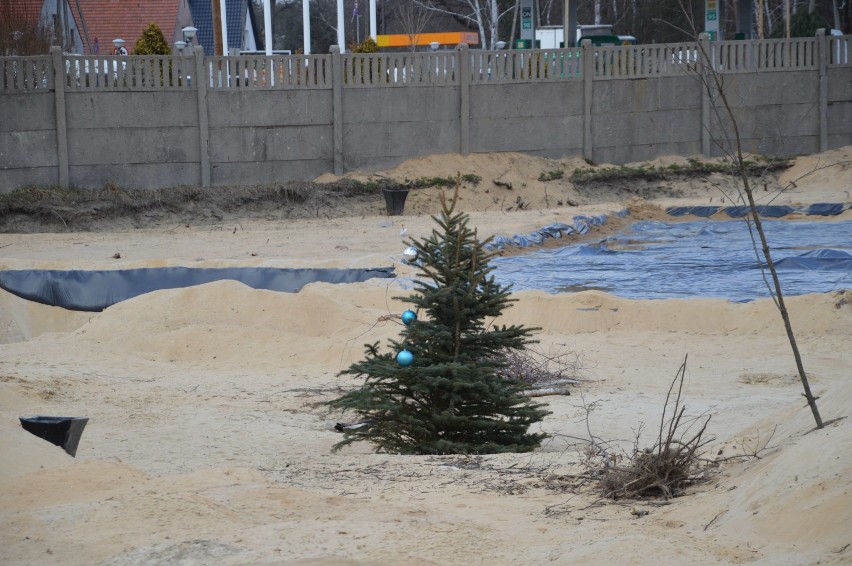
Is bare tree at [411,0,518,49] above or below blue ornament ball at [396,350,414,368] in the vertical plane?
above

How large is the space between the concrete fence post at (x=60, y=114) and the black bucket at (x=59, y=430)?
518 inches

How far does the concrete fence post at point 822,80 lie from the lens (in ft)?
71.5

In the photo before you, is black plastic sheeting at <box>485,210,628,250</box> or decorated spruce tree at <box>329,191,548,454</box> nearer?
decorated spruce tree at <box>329,191,548,454</box>

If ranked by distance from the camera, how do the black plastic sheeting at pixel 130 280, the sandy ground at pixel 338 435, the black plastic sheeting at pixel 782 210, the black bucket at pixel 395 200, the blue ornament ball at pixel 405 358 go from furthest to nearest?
the black bucket at pixel 395 200
the black plastic sheeting at pixel 782 210
the black plastic sheeting at pixel 130 280
the blue ornament ball at pixel 405 358
the sandy ground at pixel 338 435

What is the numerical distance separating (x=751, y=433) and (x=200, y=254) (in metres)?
10.5

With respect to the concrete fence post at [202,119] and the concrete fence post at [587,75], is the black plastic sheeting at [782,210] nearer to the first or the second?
the concrete fence post at [587,75]

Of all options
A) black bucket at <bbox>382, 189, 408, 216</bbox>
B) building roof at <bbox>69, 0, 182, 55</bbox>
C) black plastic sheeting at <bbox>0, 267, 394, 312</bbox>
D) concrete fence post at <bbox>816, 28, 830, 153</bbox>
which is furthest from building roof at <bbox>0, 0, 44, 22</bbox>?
concrete fence post at <bbox>816, 28, 830, 153</bbox>

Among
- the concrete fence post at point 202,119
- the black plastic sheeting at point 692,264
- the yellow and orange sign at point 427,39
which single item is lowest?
the black plastic sheeting at point 692,264

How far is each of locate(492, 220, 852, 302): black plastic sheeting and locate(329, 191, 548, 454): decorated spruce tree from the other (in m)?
5.35

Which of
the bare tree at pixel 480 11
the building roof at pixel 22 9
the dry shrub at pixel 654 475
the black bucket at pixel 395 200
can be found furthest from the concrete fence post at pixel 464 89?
the bare tree at pixel 480 11

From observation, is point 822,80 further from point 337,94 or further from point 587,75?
point 337,94

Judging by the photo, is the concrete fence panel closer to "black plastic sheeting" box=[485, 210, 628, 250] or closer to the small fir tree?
"black plastic sheeting" box=[485, 210, 628, 250]

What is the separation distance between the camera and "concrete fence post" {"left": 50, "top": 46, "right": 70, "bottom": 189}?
58.7 ft

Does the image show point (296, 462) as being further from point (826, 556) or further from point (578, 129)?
point (578, 129)
